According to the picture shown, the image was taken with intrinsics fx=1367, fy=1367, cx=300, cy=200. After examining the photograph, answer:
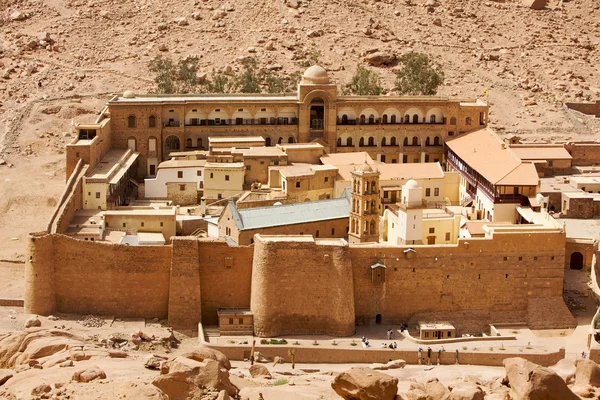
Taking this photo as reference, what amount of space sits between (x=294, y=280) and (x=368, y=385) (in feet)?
57.8

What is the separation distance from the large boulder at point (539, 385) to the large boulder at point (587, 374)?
2.78 metres

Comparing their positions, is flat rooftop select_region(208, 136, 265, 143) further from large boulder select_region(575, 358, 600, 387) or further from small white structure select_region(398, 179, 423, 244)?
large boulder select_region(575, 358, 600, 387)

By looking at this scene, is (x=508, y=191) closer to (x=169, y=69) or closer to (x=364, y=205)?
(x=364, y=205)

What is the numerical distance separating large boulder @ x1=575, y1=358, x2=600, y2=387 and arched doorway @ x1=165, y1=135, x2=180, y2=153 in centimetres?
3597

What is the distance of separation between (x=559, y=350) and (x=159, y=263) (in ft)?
54.0

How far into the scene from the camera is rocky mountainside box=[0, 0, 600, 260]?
86625 mm

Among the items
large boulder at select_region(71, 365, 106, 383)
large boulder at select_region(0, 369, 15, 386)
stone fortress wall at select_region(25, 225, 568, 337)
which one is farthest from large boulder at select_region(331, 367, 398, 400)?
stone fortress wall at select_region(25, 225, 568, 337)

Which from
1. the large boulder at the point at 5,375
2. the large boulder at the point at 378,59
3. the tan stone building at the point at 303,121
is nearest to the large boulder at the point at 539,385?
the large boulder at the point at 5,375

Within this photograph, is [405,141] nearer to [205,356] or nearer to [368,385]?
[205,356]

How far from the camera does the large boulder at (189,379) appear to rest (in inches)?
1475

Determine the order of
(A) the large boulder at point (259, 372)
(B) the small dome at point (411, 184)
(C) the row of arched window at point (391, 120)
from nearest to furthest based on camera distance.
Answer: (A) the large boulder at point (259, 372), (B) the small dome at point (411, 184), (C) the row of arched window at point (391, 120)

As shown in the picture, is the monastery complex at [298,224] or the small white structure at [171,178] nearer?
the monastery complex at [298,224]

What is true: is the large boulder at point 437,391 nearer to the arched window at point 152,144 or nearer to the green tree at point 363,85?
the arched window at point 152,144

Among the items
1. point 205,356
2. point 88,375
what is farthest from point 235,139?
point 88,375
